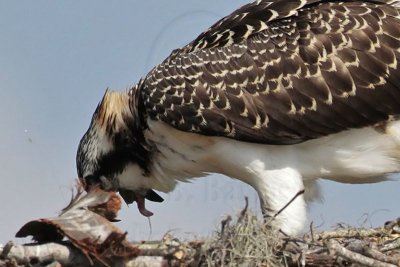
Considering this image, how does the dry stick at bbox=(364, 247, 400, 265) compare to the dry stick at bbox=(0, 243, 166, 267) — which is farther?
the dry stick at bbox=(364, 247, 400, 265)

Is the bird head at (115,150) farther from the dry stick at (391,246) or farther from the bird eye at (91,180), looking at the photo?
the dry stick at (391,246)

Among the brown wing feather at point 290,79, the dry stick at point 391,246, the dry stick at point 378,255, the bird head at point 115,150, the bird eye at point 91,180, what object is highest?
the brown wing feather at point 290,79

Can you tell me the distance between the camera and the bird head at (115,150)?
10227mm

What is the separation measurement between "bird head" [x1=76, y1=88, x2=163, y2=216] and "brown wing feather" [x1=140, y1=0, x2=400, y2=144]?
20.1 inches

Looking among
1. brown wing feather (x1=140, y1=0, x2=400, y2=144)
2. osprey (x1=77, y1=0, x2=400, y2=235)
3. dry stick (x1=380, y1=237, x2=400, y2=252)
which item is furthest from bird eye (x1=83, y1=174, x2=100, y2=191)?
A: dry stick (x1=380, y1=237, x2=400, y2=252)

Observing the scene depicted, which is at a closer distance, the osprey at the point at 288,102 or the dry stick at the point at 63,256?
the dry stick at the point at 63,256

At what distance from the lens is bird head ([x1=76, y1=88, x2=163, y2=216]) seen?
1023 centimetres

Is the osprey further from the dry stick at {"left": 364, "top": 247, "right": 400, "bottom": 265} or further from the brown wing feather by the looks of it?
the dry stick at {"left": 364, "top": 247, "right": 400, "bottom": 265}

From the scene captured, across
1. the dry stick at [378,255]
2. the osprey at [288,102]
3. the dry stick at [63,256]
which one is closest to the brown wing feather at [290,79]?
the osprey at [288,102]

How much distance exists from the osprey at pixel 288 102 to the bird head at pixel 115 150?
269mm

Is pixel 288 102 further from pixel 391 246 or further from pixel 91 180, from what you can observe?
pixel 91 180

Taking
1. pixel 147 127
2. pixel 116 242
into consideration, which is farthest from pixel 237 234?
pixel 147 127

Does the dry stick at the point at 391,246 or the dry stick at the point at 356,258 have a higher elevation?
the dry stick at the point at 356,258

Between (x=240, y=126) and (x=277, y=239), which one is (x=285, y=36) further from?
(x=277, y=239)
